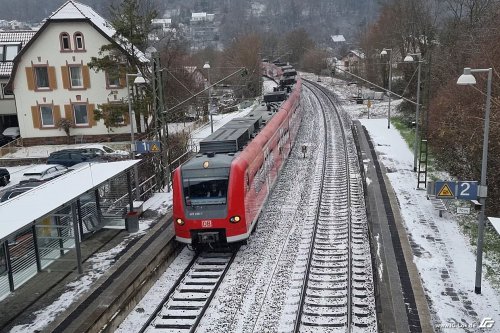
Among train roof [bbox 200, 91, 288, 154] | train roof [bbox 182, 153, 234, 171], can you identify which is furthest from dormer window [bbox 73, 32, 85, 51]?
train roof [bbox 182, 153, 234, 171]

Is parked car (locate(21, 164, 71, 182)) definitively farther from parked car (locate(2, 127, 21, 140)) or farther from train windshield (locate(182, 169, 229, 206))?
parked car (locate(2, 127, 21, 140))

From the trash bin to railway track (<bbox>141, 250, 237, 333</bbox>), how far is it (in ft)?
8.71

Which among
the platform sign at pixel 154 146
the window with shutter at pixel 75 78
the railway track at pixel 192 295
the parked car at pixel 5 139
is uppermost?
the window with shutter at pixel 75 78

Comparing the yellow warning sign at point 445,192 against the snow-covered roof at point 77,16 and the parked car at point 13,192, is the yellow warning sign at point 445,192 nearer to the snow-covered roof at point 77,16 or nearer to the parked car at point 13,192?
the parked car at point 13,192

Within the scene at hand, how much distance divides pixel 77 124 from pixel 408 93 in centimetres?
2823

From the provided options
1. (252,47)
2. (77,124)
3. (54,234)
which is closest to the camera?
(54,234)

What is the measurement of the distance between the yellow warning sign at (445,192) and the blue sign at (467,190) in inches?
34.6

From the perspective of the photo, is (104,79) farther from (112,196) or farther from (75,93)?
(112,196)

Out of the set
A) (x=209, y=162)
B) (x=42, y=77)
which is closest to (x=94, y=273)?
(x=209, y=162)

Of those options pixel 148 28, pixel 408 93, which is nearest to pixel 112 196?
pixel 148 28

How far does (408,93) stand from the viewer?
47.0 metres

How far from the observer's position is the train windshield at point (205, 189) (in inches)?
575

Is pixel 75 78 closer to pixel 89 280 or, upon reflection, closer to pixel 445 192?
pixel 89 280

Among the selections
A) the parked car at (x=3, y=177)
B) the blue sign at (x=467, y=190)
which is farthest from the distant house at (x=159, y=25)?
the blue sign at (x=467, y=190)
